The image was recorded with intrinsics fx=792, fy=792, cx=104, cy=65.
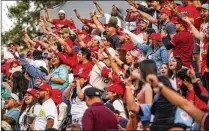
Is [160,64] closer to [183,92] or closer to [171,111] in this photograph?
[183,92]

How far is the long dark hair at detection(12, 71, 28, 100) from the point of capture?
1870cm

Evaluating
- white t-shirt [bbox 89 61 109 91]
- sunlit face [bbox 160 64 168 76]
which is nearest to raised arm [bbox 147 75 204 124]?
sunlit face [bbox 160 64 168 76]

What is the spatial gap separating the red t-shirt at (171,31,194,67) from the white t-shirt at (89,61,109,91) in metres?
1.74

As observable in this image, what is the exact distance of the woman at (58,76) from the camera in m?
16.4

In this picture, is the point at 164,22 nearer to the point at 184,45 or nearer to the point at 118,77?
the point at 184,45

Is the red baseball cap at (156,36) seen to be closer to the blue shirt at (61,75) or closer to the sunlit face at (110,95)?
the sunlit face at (110,95)

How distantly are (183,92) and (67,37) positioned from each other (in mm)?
8680

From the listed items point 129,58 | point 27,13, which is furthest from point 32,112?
point 27,13

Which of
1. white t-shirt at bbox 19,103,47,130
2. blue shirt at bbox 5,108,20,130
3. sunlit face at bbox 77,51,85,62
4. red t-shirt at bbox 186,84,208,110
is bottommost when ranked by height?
blue shirt at bbox 5,108,20,130

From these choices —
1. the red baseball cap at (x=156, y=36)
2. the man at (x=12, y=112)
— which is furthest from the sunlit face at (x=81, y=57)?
the man at (x=12, y=112)

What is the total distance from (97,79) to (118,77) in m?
1.68

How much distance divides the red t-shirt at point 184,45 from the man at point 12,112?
3.52m

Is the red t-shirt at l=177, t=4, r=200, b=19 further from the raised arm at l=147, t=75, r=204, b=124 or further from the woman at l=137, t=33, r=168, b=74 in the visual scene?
the raised arm at l=147, t=75, r=204, b=124

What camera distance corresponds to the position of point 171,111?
1019 centimetres
